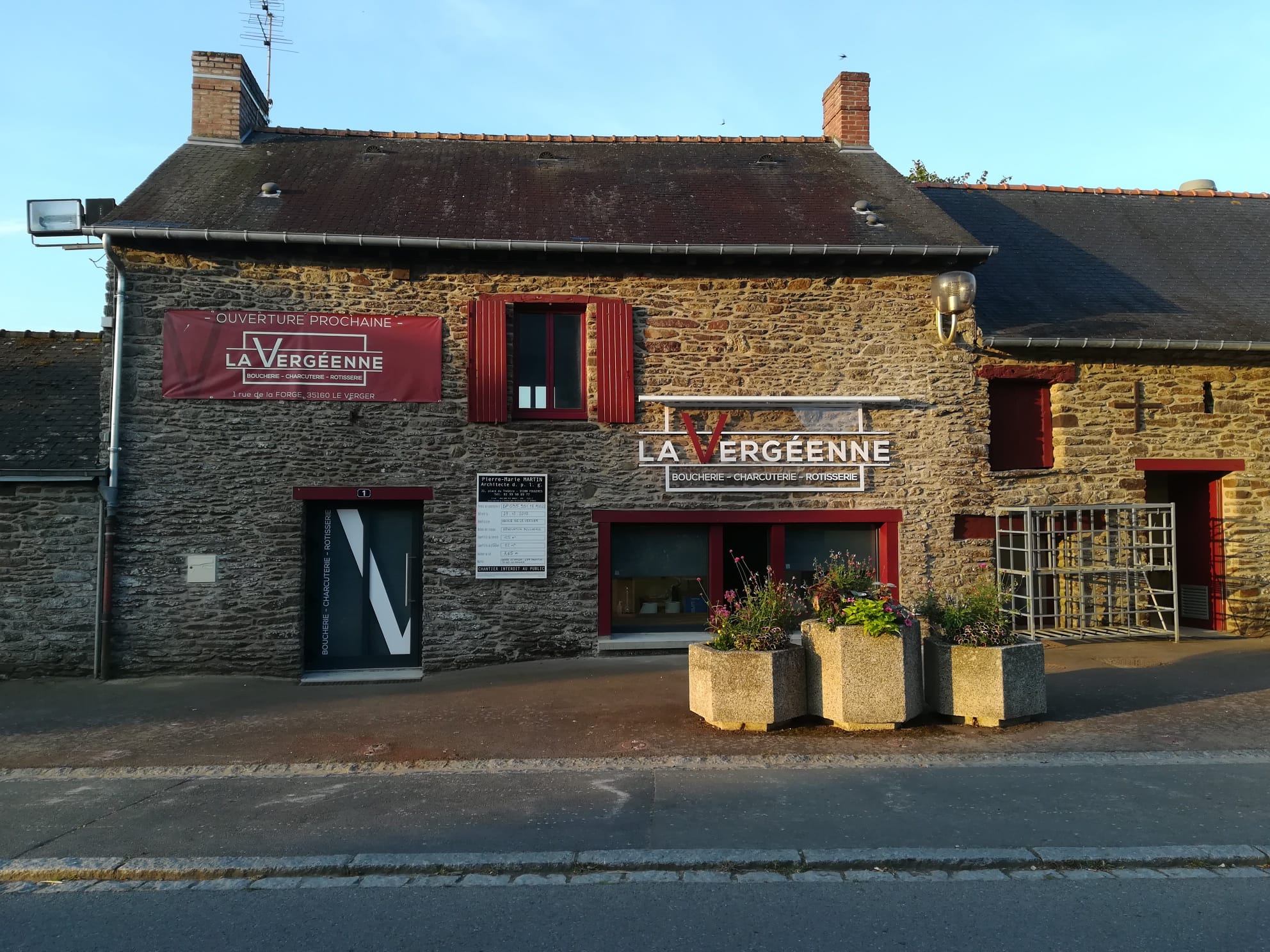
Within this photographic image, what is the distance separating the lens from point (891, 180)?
1322 cm

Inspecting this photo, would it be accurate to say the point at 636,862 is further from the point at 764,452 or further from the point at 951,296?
the point at 951,296

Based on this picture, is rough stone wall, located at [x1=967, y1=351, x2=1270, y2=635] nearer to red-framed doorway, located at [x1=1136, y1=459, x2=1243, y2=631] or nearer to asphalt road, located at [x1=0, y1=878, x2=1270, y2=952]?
red-framed doorway, located at [x1=1136, y1=459, x2=1243, y2=631]

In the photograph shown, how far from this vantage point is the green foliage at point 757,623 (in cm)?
738

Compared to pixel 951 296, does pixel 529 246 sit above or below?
above

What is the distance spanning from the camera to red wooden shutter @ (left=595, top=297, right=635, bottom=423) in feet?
35.8

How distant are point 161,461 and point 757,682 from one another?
738 centimetres

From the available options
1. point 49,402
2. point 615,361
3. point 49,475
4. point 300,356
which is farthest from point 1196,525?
point 49,402

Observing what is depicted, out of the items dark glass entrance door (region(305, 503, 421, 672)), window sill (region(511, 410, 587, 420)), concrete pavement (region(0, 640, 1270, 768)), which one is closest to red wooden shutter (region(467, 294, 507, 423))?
window sill (region(511, 410, 587, 420))

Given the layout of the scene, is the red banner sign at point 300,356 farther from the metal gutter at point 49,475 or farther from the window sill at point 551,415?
the metal gutter at point 49,475

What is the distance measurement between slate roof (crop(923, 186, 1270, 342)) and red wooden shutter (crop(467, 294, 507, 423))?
6110 mm

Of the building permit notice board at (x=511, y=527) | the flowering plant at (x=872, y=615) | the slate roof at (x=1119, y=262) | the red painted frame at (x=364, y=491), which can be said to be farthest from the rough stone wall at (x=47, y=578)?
the slate roof at (x=1119, y=262)

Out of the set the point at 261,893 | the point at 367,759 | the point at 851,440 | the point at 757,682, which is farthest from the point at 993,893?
the point at 851,440

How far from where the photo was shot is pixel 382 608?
10914mm

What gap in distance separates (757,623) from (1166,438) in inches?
298
